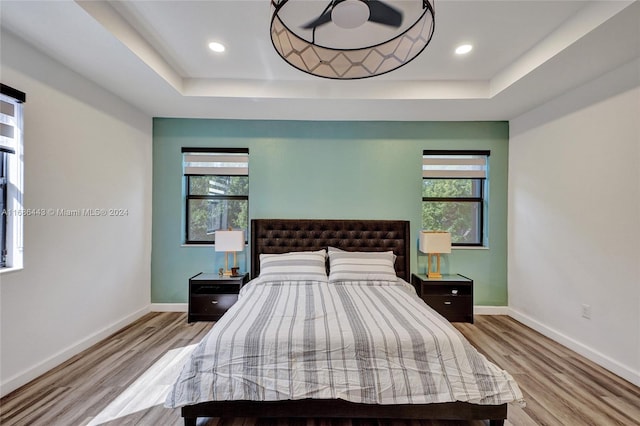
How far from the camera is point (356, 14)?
1360 mm

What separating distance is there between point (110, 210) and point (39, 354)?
4.64ft

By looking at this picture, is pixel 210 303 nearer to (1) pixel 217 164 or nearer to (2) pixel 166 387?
(2) pixel 166 387

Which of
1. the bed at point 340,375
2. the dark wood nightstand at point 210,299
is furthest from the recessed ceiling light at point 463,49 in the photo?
the dark wood nightstand at point 210,299

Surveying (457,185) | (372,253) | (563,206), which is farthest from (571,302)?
(372,253)

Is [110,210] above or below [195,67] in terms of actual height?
below

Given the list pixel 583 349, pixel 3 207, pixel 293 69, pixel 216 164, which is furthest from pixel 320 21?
pixel 583 349

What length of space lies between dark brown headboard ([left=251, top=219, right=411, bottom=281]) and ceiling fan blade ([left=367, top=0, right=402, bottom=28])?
8.06 ft

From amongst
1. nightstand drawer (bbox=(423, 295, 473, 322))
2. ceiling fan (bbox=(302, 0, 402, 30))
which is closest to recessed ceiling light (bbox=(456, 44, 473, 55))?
ceiling fan (bbox=(302, 0, 402, 30))

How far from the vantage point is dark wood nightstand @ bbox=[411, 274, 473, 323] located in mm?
3309

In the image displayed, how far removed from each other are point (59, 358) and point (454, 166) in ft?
15.6

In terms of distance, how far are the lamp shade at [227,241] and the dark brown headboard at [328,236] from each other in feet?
0.87

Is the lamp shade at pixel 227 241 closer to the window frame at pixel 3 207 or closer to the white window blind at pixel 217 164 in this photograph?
the white window blind at pixel 217 164

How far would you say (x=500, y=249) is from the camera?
372 cm

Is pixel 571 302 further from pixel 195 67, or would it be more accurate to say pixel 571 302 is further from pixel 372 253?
pixel 195 67
